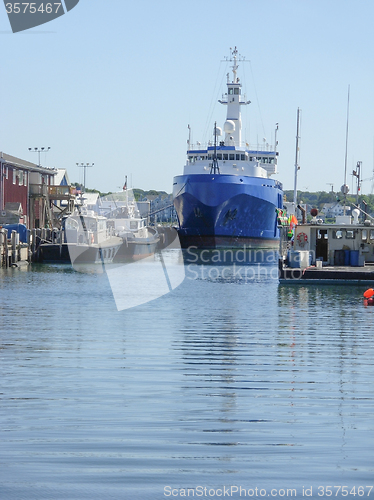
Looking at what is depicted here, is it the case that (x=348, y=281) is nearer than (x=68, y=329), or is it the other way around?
(x=68, y=329)

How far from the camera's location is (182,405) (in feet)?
36.8

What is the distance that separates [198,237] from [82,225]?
17.2 metres

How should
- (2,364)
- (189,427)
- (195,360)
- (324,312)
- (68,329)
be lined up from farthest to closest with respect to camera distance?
(324,312) → (68,329) → (195,360) → (2,364) → (189,427)

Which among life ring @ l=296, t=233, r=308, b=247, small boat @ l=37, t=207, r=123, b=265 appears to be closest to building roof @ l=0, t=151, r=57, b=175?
small boat @ l=37, t=207, r=123, b=265

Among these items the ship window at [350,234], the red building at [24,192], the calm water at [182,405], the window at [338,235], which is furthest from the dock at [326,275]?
the red building at [24,192]

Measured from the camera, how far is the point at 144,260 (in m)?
60.2

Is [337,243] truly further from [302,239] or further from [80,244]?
[80,244]

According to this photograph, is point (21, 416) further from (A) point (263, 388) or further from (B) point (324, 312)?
(B) point (324, 312)

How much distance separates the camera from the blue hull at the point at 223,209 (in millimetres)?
66062

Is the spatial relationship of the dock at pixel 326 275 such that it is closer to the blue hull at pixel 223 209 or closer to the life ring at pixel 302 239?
the life ring at pixel 302 239

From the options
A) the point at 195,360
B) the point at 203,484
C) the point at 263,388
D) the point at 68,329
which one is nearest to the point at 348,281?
the point at 68,329

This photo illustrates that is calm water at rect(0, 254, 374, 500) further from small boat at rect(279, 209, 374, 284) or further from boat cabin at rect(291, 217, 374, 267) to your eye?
boat cabin at rect(291, 217, 374, 267)

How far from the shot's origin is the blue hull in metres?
66.1

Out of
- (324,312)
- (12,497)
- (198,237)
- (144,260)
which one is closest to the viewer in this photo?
(12,497)
